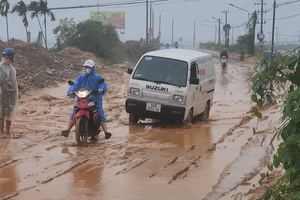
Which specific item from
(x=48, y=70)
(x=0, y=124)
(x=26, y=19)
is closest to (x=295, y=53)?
(x=0, y=124)

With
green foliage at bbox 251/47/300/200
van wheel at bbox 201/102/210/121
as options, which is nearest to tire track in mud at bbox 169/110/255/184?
van wheel at bbox 201/102/210/121

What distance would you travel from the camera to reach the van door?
533 inches

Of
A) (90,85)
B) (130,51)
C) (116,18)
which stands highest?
(116,18)

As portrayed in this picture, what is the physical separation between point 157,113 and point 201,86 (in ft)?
5.42

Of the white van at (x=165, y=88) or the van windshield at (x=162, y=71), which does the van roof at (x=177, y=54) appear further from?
the van windshield at (x=162, y=71)

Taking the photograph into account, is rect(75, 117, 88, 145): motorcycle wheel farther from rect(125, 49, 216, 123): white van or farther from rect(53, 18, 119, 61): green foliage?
rect(53, 18, 119, 61): green foliage

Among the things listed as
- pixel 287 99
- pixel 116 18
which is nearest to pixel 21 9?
pixel 287 99

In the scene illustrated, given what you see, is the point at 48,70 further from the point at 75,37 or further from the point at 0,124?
the point at 75,37

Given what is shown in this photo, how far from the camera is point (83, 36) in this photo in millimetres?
42656

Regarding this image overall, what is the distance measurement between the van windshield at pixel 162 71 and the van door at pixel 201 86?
75 centimetres

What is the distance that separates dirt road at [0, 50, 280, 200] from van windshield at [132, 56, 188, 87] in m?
1.12

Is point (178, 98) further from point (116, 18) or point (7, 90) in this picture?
point (116, 18)

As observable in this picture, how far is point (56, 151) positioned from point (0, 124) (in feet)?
5.24

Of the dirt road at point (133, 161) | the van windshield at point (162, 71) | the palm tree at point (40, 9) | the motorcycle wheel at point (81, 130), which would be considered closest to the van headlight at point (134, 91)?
the van windshield at point (162, 71)
